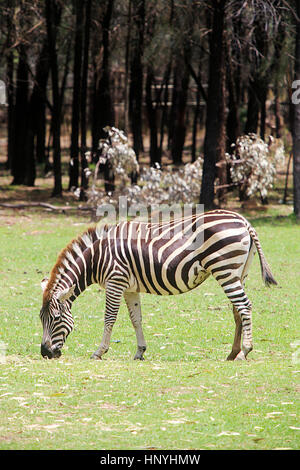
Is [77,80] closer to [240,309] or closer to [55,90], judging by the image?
[55,90]

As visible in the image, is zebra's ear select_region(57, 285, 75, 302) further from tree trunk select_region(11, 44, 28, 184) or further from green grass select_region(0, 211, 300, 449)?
tree trunk select_region(11, 44, 28, 184)

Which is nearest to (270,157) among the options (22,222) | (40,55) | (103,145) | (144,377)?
(103,145)

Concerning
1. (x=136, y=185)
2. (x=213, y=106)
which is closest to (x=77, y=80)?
(x=136, y=185)

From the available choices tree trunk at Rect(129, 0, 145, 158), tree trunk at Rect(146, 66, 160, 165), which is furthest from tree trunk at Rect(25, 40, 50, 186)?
tree trunk at Rect(146, 66, 160, 165)

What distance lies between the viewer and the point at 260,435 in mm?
5844

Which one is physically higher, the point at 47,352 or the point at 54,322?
the point at 54,322

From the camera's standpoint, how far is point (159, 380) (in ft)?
24.4

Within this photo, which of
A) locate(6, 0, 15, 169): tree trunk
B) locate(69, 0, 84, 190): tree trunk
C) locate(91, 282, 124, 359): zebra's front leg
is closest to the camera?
locate(91, 282, 124, 359): zebra's front leg

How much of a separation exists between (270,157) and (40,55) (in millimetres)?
11310

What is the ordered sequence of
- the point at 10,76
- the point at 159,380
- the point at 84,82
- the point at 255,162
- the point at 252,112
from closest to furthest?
the point at 159,380 < the point at 255,162 < the point at 84,82 < the point at 252,112 < the point at 10,76

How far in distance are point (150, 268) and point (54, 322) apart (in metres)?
1.35

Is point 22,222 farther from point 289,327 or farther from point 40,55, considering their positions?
point 289,327

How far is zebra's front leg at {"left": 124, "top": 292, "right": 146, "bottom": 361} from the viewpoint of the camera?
8.98m

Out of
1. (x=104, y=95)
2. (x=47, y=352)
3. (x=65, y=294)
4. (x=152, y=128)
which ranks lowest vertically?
(x=47, y=352)
